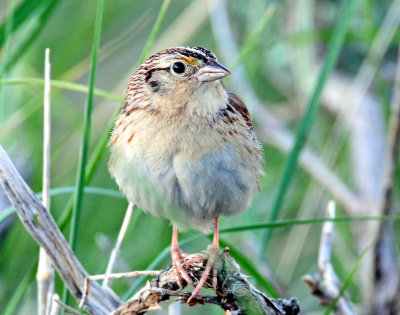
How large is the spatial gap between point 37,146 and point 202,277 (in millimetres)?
1852

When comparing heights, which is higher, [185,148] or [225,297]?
[185,148]

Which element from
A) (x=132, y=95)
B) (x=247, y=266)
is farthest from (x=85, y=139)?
(x=247, y=266)

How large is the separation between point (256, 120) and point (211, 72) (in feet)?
7.04

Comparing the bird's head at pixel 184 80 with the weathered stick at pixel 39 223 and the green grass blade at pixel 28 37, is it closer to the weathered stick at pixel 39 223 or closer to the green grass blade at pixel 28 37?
the green grass blade at pixel 28 37

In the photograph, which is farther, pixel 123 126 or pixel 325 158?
pixel 325 158

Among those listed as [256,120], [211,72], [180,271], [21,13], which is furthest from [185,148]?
[256,120]

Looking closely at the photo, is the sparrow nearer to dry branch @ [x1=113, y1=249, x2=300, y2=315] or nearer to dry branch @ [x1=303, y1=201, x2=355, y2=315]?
dry branch @ [x1=113, y1=249, x2=300, y2=315]

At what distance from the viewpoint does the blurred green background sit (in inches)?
138

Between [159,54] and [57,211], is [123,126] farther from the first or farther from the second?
A: [57,211]

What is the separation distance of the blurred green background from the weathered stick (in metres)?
0.78

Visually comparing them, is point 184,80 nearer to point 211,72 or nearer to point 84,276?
point 211,72

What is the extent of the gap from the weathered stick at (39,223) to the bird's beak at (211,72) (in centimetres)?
78

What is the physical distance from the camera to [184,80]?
8.60ft

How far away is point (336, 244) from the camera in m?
4.23
